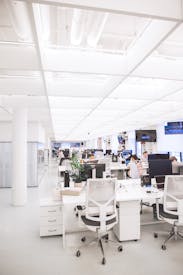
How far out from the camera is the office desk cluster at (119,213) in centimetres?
385

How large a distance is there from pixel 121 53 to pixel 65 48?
0.93 m

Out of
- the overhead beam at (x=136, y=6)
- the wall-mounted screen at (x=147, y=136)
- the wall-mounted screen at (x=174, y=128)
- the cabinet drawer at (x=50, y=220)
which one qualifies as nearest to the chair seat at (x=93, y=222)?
the cabinet drawer at (x=50, y=220)

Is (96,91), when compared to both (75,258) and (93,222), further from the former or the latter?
(75,258)

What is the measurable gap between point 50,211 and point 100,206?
122 cm

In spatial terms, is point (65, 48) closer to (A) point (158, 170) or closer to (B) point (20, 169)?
(A) point (158, 170)

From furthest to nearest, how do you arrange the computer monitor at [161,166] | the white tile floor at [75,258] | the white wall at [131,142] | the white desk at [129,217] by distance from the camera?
1. the white wall at [131,142]
2. the computer monitor at [161,166]
3. the white desk at [129,217]
4. the white tile floor at [75,258]

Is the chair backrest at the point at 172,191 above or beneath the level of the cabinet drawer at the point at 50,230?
above

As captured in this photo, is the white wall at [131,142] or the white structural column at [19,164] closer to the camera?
the white structural column at [19,164]

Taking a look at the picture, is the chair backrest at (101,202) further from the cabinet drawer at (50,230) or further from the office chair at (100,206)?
the cabinet drawer at (50,230)

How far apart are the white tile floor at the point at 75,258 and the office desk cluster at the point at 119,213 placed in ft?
0.51

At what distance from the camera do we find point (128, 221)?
3881 millimetres

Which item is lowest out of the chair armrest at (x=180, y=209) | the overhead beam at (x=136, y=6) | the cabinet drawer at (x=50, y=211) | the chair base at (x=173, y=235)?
the chair base at (x=173, y=235)

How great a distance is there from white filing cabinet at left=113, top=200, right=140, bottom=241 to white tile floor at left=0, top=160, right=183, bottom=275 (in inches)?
5.0

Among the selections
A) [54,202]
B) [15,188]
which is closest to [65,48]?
[54,202]
